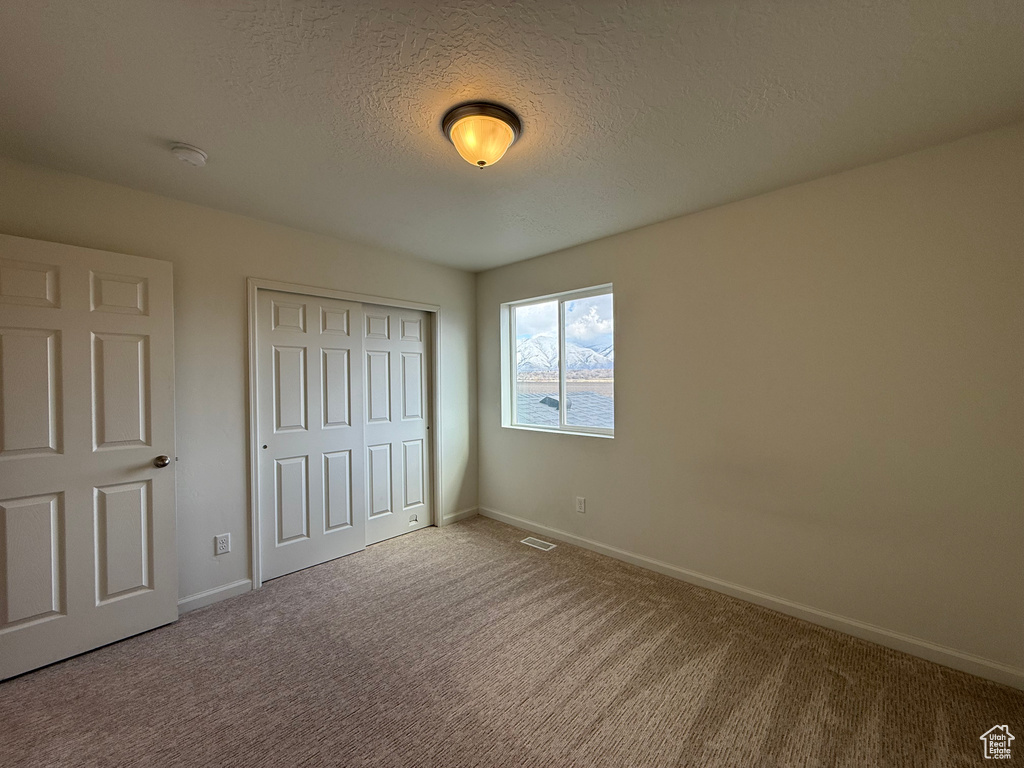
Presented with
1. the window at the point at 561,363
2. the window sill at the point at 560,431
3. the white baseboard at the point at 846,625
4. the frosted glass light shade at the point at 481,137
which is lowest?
the white baseboard at the point at 846,625

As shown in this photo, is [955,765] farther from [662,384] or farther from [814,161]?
[814,161]

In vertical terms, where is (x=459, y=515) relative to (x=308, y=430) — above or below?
below

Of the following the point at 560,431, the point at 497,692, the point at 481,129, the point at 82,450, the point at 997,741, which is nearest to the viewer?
the point at 997,741

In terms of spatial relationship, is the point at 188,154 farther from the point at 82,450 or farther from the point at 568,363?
the point at 568,363

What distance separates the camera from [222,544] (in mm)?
2723

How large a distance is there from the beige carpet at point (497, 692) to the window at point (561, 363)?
151 cm

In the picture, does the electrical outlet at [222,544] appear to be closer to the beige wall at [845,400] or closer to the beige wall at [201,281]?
the beige wall at [201,281]

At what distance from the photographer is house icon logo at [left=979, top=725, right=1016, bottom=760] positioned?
155 centimetres

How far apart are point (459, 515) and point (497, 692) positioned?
239cm

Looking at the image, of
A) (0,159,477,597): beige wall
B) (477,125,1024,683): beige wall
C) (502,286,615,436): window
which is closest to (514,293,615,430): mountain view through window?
(502,286,615,436): window

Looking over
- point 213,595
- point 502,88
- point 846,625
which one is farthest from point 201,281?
point 846,625

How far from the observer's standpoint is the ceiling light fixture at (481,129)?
1.71 metres

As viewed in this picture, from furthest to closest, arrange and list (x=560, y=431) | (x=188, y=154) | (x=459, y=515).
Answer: (x=459, y=515) < (x=560, y=431) < (x=188, y=154)

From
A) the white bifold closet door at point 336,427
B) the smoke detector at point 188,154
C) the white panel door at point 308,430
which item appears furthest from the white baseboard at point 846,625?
the smoke detector at point 188,154
